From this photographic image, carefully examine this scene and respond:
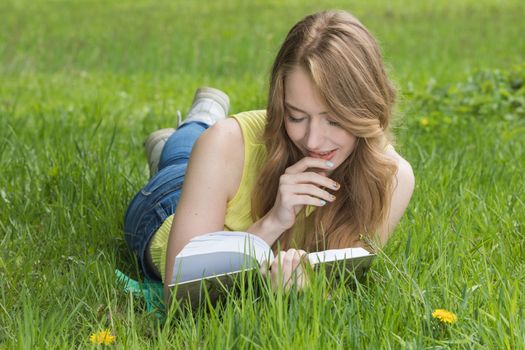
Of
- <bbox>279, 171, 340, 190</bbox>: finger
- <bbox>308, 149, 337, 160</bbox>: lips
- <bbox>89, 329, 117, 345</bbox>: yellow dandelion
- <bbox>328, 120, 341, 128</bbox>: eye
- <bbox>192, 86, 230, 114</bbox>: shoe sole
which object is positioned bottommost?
<bbox>89, 329, 117, 345</bbox>: yellow dandelion

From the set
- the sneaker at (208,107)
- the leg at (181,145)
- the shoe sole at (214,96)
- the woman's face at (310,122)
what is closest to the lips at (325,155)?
the woman's face at (310,122)

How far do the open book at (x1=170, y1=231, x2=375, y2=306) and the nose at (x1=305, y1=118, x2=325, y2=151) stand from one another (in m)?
0.28

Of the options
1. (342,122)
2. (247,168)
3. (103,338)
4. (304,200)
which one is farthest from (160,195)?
(103,338)

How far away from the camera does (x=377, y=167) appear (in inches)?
101

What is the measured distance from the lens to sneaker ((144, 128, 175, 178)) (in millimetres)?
3557

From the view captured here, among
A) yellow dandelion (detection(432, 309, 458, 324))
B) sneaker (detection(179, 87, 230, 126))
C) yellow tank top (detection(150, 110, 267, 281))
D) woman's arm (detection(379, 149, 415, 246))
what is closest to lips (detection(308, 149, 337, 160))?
yellow tank top (detection(150, 110, 267, 281))

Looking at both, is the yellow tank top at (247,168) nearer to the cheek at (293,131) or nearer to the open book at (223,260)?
the cheek at (293,131)

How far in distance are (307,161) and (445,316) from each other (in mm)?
565

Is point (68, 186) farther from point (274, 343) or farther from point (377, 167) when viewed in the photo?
point (274, 343)

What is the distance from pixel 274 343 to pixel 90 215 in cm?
142

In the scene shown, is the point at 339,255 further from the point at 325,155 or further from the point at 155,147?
the point at 155,147

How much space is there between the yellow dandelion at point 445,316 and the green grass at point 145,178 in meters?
0.03

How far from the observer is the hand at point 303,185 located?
7.89 ft

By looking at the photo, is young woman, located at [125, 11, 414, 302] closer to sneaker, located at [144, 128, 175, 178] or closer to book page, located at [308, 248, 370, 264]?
book page, located at [308, 248, 370, 264]
